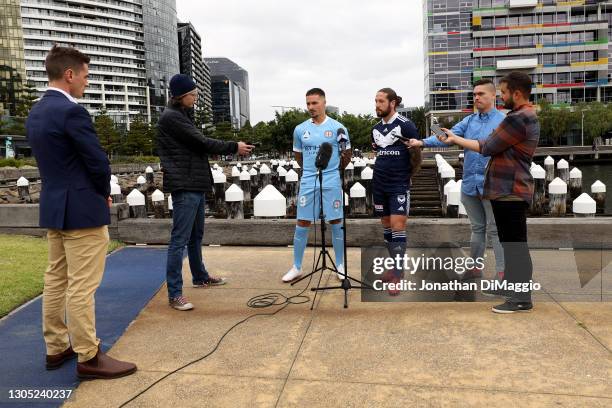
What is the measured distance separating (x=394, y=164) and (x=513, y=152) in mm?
1190

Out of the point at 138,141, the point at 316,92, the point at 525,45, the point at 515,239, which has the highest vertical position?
the point at 525,45

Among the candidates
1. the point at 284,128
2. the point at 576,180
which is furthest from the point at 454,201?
the point at 284,128

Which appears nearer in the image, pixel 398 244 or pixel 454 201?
pixel 398 244

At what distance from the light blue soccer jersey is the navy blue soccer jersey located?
0.42m

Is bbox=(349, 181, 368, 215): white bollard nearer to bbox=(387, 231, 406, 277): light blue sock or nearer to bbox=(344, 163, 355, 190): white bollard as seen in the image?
bbox=(387, 231, 406, 277): light blue sock

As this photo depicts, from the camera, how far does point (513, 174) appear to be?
4461 millimetres

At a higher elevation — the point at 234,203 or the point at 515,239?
the point at 234,203

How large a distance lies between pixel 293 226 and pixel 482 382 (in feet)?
15.1

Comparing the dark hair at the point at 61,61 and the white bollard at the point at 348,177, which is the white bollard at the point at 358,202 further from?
the dark hair at the point at 61,61

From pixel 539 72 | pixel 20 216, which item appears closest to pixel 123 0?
pixel 539 72

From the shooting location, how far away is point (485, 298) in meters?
4.85

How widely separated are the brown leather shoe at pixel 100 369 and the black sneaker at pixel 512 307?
10.3 ft

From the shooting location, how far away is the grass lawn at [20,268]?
16.2 feet

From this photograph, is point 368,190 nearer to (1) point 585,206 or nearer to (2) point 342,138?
(1) point 585,206
